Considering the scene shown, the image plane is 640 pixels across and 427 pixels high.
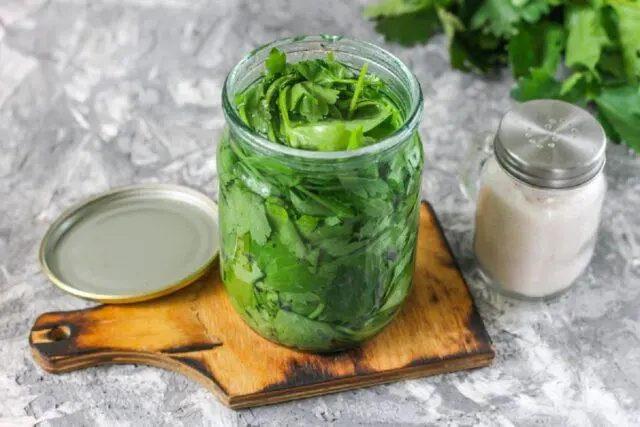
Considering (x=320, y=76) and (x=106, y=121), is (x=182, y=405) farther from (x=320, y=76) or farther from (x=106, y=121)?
(x=106, y=121)

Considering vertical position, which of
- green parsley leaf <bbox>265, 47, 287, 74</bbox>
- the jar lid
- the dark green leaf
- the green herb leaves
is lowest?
the dark green leaf

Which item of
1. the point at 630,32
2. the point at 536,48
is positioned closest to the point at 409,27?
the point at 536,48

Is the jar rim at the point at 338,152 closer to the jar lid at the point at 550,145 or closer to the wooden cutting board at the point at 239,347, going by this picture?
the jar lid at the point at 550,145

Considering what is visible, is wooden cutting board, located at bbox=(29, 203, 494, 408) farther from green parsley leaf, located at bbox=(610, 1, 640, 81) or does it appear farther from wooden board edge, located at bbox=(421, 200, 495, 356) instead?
green parsley leaf, located at bbox=(610, 1, 640, 81)

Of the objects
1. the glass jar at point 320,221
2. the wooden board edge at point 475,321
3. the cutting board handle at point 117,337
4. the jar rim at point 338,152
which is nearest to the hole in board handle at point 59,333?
the cutting board handle at point 117,337

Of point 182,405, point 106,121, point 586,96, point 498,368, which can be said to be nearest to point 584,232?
point 498,368

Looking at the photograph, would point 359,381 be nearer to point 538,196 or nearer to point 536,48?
point 538,196

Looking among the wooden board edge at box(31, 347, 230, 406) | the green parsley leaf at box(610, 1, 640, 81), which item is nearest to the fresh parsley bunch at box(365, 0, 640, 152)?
the green parsley leaf at box(610, 1, 640, 81)
